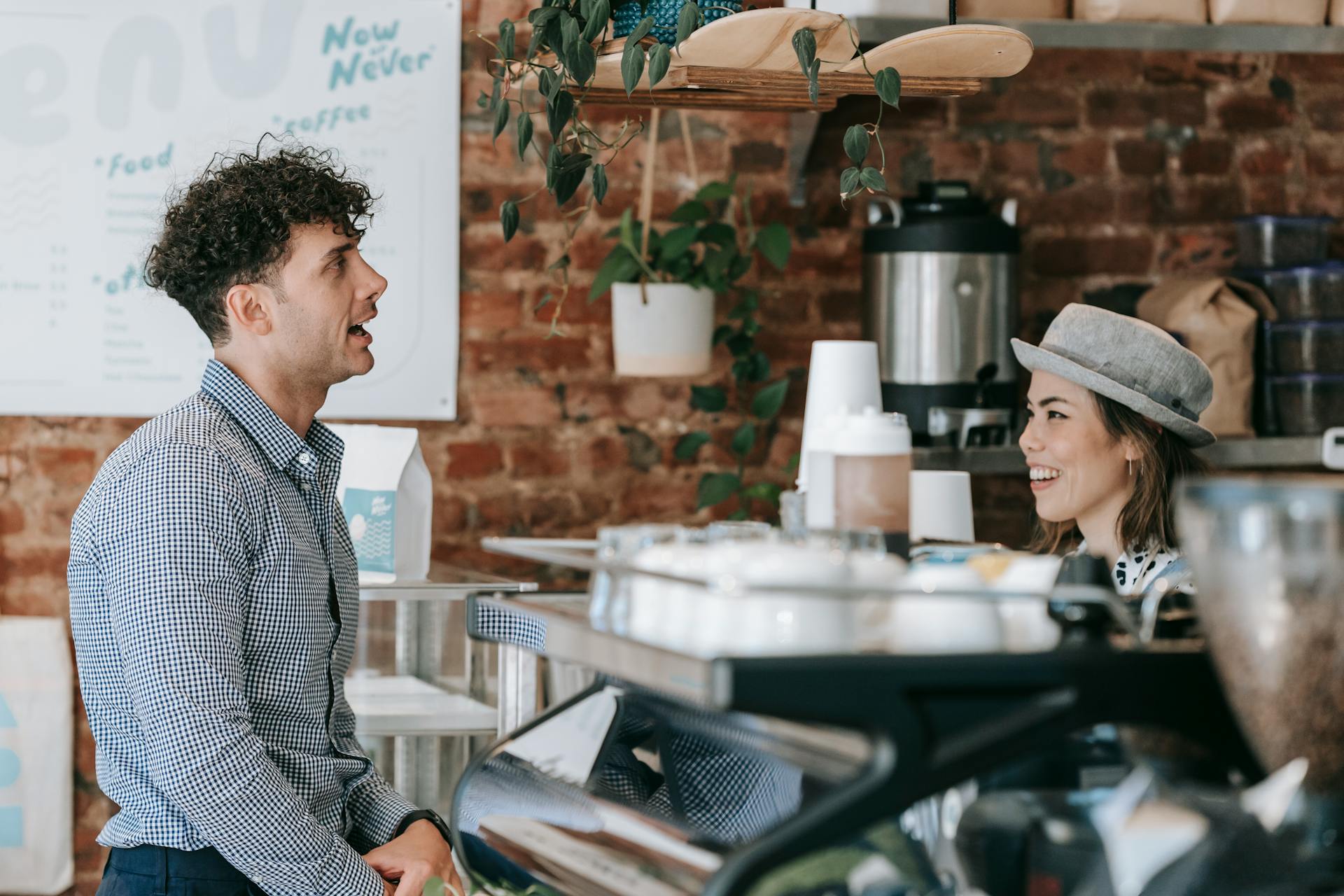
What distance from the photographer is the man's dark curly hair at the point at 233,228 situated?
1.88 meters

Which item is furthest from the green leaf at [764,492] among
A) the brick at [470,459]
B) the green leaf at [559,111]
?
the green leaf at [559,111]

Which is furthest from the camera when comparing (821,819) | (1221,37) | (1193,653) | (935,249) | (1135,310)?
(1135,310)

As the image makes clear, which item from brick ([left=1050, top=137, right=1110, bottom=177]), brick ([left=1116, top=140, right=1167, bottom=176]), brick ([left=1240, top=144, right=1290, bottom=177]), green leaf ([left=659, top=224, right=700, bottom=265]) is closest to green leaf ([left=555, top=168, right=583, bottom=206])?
green leaf ([left=659, top=224, right=700, bottom=265])

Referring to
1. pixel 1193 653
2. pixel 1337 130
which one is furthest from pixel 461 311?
pixel 1193 653

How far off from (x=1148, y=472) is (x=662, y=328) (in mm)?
929

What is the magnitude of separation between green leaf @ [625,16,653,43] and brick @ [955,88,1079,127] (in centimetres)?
134

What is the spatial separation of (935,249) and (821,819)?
2.08m

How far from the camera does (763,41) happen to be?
1835 millimetres

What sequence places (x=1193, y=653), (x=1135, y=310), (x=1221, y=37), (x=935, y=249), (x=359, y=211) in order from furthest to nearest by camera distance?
(x=1135, y=310)
(x=935, y=249)
(x=1221, y=37)
(x=359, y=211)
(x=1193, y=653)

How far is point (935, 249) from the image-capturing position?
2.81 meters

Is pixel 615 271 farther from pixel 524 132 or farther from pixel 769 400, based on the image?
pixel 524 132

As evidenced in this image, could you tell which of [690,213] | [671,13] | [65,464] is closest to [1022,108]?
[690,213]

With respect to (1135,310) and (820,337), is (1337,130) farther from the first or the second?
(820,337)

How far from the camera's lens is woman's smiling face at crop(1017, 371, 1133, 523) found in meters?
2.29
